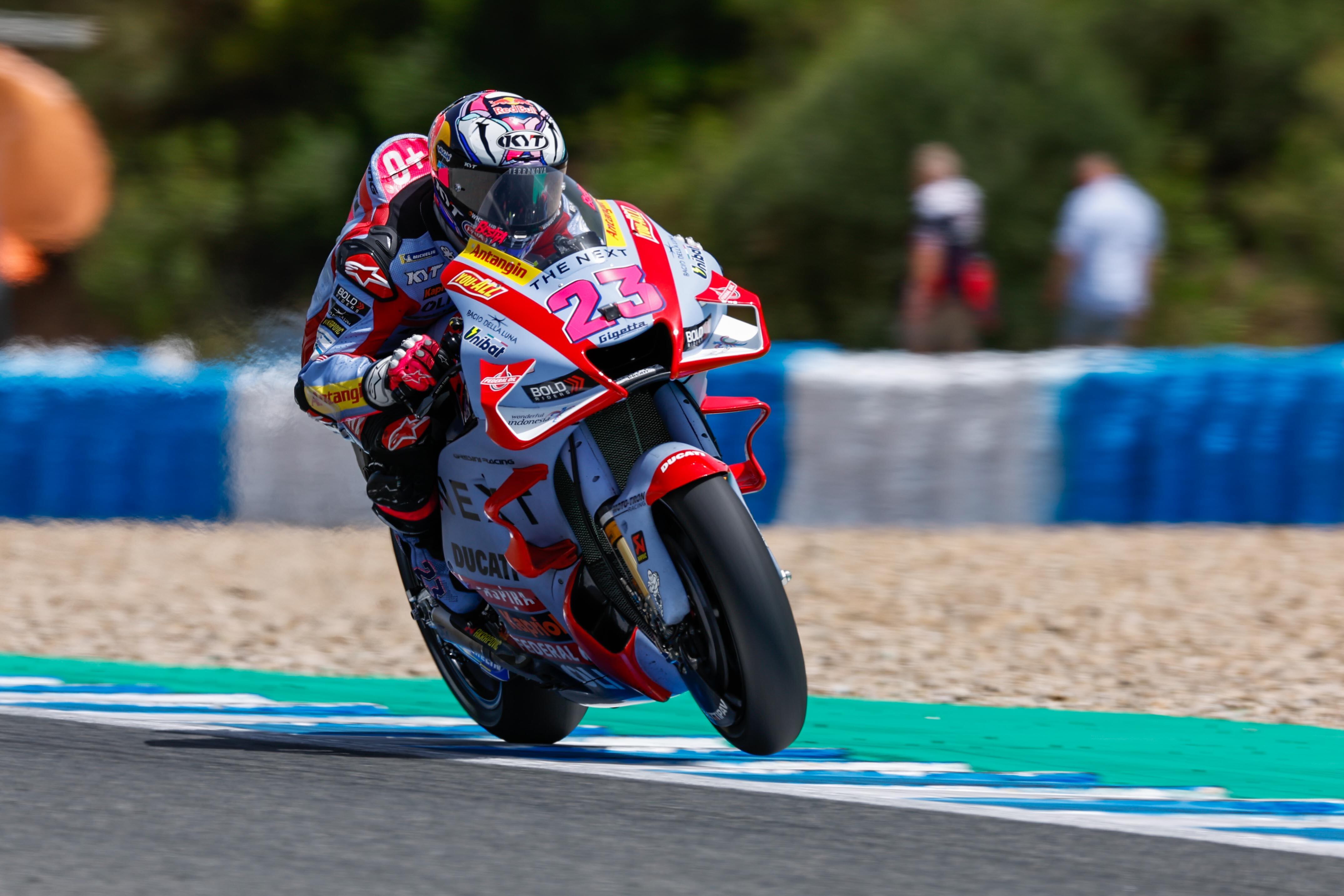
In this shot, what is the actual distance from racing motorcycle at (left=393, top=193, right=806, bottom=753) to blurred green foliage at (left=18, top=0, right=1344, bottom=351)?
15.9 feet

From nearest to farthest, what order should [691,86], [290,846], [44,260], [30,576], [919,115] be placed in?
[290,846]
[30,576]
[919,115]
[691,86]
[44,260]

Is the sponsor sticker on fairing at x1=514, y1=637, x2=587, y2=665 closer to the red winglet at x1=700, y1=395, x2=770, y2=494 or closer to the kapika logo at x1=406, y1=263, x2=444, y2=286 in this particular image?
the red winglet at x1=700, y1=395, x2=770, y2=494

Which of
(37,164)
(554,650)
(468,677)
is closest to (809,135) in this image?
(37,164)

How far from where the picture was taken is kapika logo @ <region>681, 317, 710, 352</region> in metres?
4.23

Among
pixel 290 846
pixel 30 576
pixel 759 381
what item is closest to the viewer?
pixel 290 846

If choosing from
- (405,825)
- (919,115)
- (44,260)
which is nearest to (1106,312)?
(919,115)

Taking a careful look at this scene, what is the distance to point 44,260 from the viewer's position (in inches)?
831

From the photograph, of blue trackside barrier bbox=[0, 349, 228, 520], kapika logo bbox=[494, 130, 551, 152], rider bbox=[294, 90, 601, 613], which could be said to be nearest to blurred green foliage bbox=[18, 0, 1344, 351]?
blue trackside barrier bbox=[0, 349, 228, 520]

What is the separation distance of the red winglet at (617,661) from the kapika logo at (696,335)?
63cm

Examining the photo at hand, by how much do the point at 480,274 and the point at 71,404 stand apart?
672 cm

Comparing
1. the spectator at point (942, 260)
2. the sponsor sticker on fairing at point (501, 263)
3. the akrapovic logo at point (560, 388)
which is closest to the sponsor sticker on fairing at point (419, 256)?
the sponsor sticker on fairing at point (501, 263)

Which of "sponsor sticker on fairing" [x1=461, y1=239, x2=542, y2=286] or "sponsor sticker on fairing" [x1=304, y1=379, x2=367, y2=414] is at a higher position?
"sponsor sticker on fairing" [x1=461, y1=239, x2=542, y2=286]

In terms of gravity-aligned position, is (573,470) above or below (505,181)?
below

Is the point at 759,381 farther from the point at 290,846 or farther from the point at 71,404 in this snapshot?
the point at 290,846
